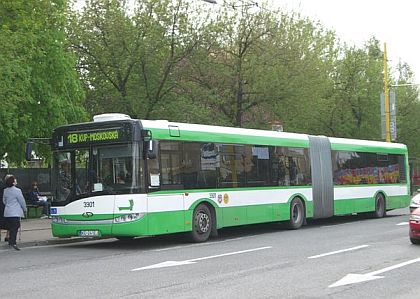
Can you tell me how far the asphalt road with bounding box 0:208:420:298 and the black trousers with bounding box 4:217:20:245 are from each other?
386 mm

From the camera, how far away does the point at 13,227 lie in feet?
49.7

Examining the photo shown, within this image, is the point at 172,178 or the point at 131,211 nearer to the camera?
the point at 131,211

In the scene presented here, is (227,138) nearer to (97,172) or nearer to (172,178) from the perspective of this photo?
(172,178)

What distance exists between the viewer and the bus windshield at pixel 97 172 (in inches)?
578

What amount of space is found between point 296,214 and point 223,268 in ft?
31.0

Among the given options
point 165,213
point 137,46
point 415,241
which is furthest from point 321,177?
point 137,46

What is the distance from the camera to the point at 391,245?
48.5 ft

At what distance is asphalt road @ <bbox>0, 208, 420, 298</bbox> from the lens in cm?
909

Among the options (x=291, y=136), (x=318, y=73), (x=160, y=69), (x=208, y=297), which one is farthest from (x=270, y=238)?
(x=318, y=73)

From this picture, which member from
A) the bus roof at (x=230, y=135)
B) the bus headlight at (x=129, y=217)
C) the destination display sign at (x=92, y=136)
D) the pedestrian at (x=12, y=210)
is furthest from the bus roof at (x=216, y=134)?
the pedestrian at (x=12, y=210)

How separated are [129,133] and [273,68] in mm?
15806

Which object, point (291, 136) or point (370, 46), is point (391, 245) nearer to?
point (291, 136)

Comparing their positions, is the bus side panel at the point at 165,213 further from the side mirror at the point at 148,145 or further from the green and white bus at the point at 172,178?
the side mirror at the point at 148,145

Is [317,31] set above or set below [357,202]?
above
